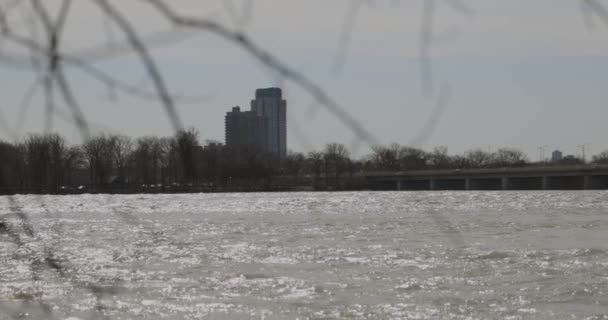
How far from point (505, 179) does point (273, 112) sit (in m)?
139

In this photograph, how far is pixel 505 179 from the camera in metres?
138

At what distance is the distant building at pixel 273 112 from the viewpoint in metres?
2.15

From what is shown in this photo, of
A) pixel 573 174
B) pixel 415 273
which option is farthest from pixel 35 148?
pixel 573 174

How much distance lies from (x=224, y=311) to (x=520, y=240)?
63.1ft

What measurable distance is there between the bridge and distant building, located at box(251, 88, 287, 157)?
120m

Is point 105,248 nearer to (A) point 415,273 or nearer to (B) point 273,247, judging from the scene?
(B) point 273,247

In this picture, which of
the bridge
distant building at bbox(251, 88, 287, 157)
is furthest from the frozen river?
the bridge

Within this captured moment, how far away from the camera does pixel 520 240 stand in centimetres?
3328

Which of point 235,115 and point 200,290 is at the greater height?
point 235,115

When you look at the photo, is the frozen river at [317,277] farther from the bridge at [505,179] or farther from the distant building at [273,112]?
the bridge at [505,179]

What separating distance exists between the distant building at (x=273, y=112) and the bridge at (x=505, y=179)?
392 ft

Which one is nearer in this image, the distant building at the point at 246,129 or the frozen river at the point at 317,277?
the distant building at the point at 246,129

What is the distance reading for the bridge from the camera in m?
127

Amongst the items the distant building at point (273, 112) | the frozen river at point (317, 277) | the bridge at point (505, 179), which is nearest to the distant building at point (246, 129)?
the distant building at point (273, 112)
